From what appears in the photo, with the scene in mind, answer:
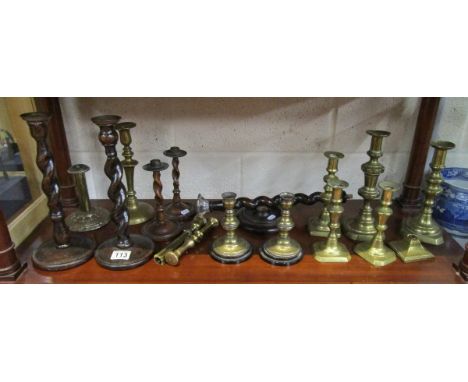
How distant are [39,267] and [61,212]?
131 mm

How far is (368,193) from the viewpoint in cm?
93

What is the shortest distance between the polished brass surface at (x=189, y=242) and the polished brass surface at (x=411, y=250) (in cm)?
45

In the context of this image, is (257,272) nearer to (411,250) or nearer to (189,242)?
(189,242)

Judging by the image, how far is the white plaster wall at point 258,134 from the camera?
3.63 feet

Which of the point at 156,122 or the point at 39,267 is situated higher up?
the point at 156,122

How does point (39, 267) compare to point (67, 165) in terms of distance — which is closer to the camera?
point (39, 267)

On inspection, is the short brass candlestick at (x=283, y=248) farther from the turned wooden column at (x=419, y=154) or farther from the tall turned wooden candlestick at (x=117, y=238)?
the turned wooden column at (x=419, y=154)

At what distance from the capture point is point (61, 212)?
2.78 ft

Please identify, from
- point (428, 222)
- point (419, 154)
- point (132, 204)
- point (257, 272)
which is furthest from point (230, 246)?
point (419, 154)

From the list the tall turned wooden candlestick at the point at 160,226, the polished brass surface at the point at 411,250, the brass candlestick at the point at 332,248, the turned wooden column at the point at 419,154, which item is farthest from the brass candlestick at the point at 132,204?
the turned wooden column at the point at 419,154

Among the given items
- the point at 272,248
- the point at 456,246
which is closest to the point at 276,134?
the point at 272,248
